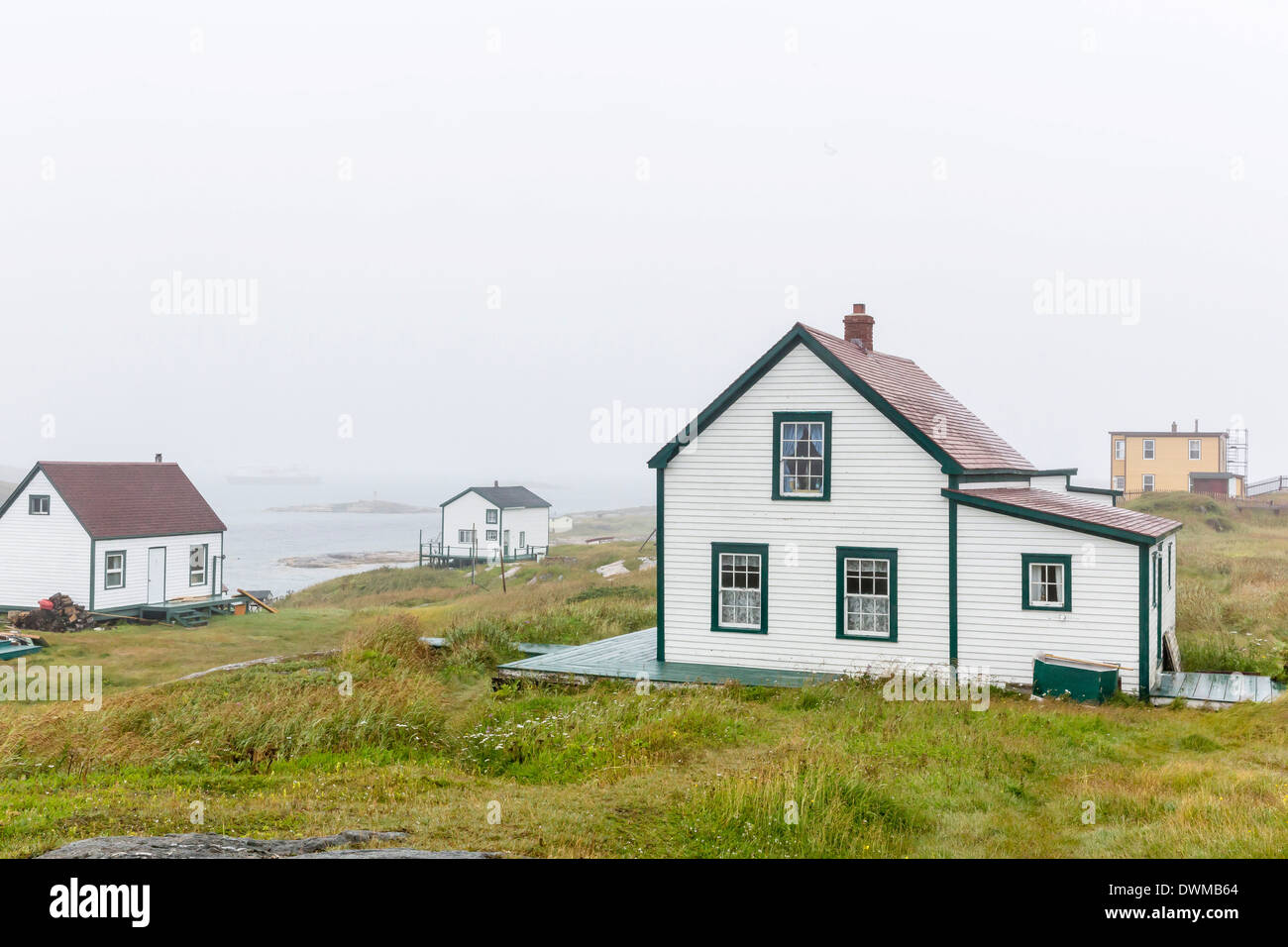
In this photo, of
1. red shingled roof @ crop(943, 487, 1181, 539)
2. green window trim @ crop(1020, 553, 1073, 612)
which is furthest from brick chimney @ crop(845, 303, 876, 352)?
green window trim @ crop(1020, 553, 1073, 612)

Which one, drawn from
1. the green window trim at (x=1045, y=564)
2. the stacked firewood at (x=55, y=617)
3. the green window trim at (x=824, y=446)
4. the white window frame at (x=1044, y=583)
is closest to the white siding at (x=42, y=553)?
the stacked firewood at (x=55, y=617)

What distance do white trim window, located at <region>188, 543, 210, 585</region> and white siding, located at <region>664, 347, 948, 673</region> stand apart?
27990mm

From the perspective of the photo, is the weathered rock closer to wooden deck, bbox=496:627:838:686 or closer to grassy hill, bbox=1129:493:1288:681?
wooden deck, bbox=496:627:838:686

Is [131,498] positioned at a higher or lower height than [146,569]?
higher

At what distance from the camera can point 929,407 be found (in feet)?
71.8

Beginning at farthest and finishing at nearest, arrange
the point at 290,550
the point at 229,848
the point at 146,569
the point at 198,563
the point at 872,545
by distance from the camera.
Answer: the point at 290,550 → the point at 198,563 → the point at 146,569 → the point at 872,545 → the point at 229,848

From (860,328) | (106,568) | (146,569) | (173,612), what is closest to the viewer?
(860,328)

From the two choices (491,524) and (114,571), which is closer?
(114,571)

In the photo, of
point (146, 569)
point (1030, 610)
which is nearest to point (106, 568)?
point (146, 569)

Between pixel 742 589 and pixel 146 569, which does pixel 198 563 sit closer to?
pixel 146 569

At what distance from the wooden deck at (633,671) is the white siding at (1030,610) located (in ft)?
10.6

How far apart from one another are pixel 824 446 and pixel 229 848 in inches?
589

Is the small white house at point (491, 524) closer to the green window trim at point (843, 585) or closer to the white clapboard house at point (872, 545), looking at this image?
the white clapboard house at point (872, 545)
